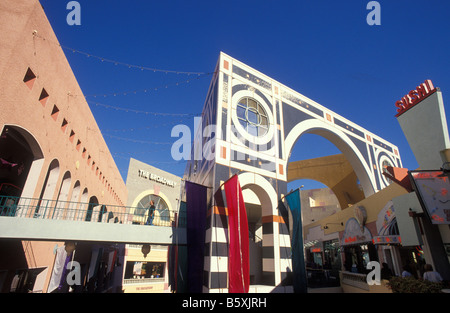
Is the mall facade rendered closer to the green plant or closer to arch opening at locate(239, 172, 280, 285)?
arch opening at locate(239, 172, 280, 285)

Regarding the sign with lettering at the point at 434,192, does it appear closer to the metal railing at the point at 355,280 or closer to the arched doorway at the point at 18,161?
the metal railing at the point at 355,280

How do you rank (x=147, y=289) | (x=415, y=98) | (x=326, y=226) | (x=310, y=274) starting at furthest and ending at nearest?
1. (x=147, y=289)
2. (x=326, y=226)
3. (x=310, y=274)
4. (x=415, y=98)

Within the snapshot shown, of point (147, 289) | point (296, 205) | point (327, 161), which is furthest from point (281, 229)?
point (147, 289)

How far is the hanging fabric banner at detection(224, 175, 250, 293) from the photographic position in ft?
29.5

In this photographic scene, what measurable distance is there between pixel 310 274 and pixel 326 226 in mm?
8504

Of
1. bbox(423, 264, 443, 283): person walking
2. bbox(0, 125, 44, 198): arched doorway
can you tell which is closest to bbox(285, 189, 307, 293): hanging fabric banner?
bbox(423, 264, 443, 283): person walking

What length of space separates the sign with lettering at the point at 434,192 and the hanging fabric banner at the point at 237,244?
767cm

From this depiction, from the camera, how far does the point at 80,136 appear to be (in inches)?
644

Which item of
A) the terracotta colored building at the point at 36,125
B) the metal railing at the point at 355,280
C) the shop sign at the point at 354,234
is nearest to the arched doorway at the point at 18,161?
the terracotta colored building at the point at 36,125

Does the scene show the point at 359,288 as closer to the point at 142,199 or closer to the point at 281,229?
the point at 281,229

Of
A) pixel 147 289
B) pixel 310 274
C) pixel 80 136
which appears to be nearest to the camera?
pixel 310 274

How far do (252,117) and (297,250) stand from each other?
7833 millimetres

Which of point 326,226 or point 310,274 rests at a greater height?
point 326,226

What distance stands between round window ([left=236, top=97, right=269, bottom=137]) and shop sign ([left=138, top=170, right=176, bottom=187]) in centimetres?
2117
